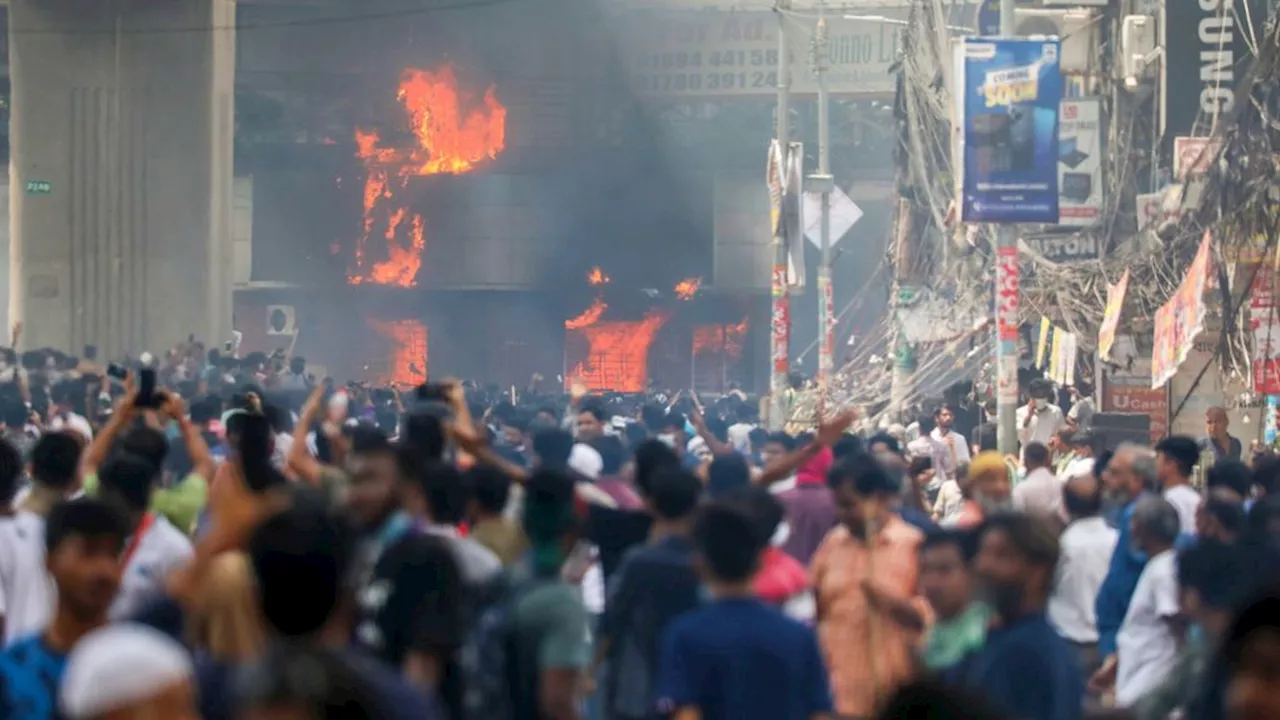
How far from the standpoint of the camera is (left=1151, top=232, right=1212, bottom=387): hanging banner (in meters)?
16.0

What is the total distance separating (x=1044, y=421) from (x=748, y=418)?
3390 mm

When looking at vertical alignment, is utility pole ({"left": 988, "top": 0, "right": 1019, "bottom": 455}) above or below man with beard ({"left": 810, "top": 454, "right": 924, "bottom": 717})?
above

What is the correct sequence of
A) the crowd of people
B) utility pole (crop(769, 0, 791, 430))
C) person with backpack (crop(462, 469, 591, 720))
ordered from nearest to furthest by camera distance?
1. the crowd of people
2. person with backpack (crop(462, 469, 591, 720))
3. utility pole (crop(769, 0, 791, 430))

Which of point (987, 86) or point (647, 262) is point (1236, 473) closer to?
point (987, 86)

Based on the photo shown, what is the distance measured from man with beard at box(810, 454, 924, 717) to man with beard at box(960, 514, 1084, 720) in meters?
0.76

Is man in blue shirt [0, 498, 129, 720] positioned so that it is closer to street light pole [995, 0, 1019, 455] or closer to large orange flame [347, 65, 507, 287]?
street light pole [995, 0, 1019, 455]

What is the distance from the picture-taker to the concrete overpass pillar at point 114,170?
31.1m

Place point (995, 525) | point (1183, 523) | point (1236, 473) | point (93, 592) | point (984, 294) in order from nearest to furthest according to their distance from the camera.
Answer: point (93, 592)
point (995, 525)
point (1236, 473)
point (1183, 523)
point (984, 294)

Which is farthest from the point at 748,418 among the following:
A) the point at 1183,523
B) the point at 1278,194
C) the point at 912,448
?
the point at 1183,523

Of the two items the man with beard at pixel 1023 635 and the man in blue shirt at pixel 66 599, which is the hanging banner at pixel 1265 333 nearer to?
the man with beard at pixel 1023 635

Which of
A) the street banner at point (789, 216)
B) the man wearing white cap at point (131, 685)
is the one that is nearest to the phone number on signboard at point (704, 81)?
the street banner at point (789, 216)

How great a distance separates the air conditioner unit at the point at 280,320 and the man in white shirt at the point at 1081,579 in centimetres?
3746

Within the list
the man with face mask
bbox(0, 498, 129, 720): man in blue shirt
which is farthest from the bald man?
bbox(0, 498, 129, 720): man in blue shirt

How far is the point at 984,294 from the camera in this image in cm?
2750
